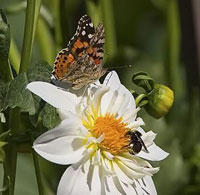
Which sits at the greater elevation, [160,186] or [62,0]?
[62,0]

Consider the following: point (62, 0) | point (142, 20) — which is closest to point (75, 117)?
point (62, 0)

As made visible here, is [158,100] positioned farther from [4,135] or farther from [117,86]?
[4,135]

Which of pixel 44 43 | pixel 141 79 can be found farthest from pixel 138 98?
pixel 44 43

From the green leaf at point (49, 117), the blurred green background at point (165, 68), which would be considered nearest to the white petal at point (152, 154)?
the green leaf at point (49, 117)

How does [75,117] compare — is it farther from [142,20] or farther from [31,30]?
[142,20]

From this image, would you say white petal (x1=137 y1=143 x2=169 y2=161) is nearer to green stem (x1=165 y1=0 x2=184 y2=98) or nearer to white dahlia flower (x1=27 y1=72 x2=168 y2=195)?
white dahlia flower (x1=27 y1=72 x2=168 y2=195)

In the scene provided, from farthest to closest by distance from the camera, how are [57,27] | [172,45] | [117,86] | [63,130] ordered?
[172,45] < [57,27] < [117,86] < [63,130]
